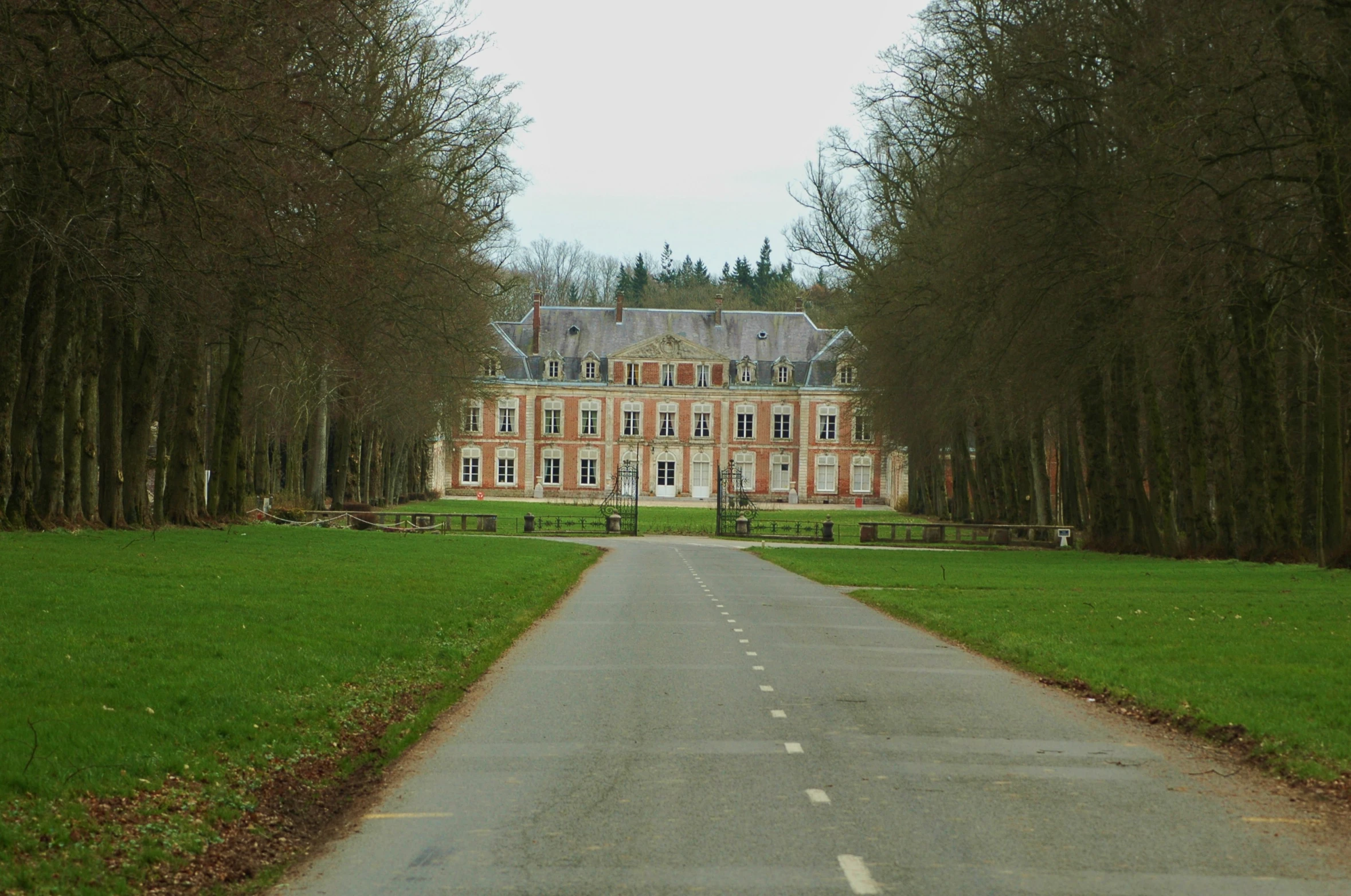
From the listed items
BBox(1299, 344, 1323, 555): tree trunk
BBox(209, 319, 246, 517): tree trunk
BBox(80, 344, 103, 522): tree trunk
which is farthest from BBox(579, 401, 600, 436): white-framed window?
BBox(80, 344, 103, 522): tree trunk

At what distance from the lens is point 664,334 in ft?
301

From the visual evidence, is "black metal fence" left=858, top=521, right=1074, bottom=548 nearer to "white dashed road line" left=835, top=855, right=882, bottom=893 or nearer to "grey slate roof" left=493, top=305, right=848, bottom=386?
"white dashed road line" left=835, top=855, right=882, bottom=893

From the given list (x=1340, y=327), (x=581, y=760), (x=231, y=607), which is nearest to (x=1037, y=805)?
(x=581, y=760)

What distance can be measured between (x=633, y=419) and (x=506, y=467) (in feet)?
30.1

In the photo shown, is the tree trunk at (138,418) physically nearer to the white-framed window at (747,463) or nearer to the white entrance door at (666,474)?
the white entrance door at (666,474)

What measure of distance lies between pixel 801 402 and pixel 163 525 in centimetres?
6833

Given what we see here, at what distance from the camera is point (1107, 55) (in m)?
24.0

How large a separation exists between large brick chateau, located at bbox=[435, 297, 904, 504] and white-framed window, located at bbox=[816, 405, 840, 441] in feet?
0.26

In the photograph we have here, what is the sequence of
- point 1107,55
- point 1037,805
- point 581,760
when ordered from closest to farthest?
1. point 1037,805
2. point 581,760
3. point 1107,55

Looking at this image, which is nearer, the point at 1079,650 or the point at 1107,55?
the point at 1079,650

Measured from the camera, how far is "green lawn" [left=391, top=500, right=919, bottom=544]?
49.8 metres

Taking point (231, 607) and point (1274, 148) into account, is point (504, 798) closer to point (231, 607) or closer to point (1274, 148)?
point (231, 607)

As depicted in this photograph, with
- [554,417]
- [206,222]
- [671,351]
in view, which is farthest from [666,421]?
[206,222]

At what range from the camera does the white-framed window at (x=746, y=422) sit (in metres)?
92.8
